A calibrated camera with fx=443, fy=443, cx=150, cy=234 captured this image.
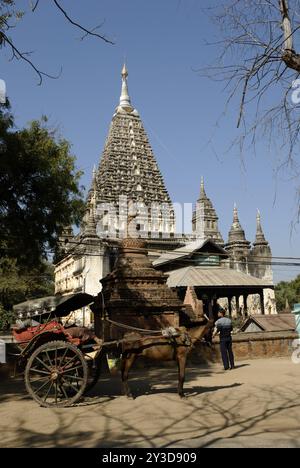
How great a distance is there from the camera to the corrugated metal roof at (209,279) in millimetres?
26547

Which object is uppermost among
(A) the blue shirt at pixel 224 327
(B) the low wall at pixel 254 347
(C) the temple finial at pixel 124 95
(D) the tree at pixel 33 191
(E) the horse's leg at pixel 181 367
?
(C) the temple finial at pixel 124 95

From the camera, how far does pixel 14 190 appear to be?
41.6 ft

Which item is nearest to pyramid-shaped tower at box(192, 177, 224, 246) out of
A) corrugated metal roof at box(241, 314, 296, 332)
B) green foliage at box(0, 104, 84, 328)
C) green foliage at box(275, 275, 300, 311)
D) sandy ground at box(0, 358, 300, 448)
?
green foliage at box(275, 275, 300, 311)

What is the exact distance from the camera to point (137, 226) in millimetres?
41375

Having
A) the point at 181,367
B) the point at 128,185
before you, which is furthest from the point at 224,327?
the point at 128,185

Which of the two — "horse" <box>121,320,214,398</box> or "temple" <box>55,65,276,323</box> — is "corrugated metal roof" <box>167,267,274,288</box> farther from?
"horse" <box>121,320,214,398</box>

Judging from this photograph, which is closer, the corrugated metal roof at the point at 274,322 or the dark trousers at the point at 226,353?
the dark trousers at the point at 226,353

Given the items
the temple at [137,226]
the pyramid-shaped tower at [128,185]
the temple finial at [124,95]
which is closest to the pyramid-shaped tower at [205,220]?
the temple at [137,226]

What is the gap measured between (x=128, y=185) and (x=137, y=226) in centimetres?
676

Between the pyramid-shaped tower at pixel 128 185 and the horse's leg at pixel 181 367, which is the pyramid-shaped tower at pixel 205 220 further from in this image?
the horse's leg at pixel 181 367

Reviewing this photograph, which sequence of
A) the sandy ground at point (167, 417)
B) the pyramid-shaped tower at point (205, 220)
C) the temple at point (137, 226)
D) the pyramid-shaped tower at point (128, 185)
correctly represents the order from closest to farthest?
1. the sandy ground at point (167, 417)
2. the temple at point (137, 226)
3. the pyramid-shaped tower at point (128, 185)
4. the pyramid-shaped tower at point (205, 220)
